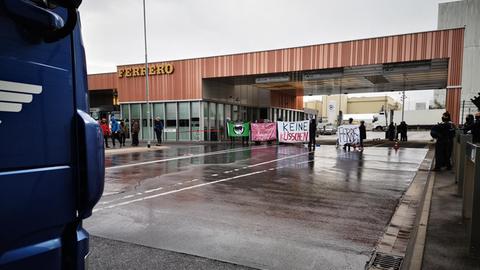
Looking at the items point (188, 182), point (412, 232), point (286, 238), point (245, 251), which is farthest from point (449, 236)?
point (188, 182)

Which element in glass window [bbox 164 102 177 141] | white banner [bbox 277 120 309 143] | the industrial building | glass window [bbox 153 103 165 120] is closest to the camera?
the industrial building

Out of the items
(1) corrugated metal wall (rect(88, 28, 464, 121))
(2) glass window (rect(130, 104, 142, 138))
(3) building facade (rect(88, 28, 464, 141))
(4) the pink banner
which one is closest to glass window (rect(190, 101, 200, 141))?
(3) building facade (rect(88, 28, 464, 141))

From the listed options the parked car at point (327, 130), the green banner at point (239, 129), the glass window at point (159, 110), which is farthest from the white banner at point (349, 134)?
the parked car at point (327, 130)

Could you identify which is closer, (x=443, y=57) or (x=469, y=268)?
(x=469, y=268)

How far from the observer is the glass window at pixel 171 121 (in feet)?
84.2

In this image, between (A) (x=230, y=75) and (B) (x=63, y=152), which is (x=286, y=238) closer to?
(B) (x=63, y=152)

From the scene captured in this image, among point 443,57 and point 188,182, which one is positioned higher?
point 443,57

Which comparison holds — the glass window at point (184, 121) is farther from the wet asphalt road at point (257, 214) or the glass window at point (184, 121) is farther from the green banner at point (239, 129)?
the wet asphalt road at point (257, 214)

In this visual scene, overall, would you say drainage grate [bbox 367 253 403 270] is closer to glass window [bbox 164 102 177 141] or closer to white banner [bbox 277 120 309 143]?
white banner [bbox 277 120 309 143]

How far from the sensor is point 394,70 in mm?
20703

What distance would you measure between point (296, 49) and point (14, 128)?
2124 centimetres

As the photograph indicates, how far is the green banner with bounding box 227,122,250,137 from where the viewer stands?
22.3m

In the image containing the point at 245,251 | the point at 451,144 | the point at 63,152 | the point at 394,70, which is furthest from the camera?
the point at 394,70

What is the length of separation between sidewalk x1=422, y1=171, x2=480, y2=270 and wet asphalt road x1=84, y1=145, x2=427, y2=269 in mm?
647
